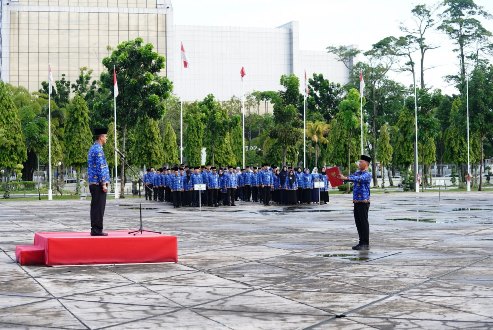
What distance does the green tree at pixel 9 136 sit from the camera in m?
50.9

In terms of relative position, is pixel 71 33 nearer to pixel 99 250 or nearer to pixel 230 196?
pixel 230 196

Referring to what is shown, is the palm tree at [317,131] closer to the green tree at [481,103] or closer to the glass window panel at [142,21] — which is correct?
the green tree at [481,103]

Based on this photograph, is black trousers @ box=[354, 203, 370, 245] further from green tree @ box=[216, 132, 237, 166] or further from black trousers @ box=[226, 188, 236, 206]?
green tree @ box=[216, 132, 237, 166]

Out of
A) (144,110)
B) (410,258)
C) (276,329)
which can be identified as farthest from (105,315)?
(144,110)

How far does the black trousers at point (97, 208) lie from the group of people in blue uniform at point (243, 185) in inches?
817

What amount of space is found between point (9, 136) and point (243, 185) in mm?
19050

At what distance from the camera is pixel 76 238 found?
12.6 m

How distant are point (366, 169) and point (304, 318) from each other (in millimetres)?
7944

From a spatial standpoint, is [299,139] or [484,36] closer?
[299,139]

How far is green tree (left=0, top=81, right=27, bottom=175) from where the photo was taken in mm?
50906

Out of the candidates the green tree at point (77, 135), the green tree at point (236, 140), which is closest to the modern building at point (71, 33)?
the green tree at point (236, 140)

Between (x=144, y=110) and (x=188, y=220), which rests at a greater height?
(x=144, y=110)

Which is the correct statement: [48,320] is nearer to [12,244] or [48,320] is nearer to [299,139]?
[12,244]

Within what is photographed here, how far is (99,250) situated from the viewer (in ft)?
41.7
